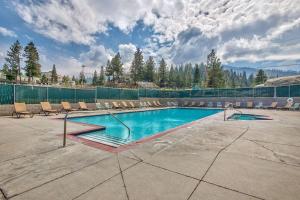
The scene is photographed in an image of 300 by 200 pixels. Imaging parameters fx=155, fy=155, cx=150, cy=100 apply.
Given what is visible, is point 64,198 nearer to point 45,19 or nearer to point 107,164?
point 107,164

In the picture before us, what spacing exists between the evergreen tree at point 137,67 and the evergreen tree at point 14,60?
29.8 m

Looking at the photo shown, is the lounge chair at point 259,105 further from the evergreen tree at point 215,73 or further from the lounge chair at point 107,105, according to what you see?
the evergreen tree at point 215,73

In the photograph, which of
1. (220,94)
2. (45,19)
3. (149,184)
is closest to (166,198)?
(149,184)

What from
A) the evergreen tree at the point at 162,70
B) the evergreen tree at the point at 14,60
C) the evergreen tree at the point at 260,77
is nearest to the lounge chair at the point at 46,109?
the evergreen tree at the point at 14,60

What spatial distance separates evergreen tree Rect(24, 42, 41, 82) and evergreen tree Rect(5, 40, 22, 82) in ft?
9.19

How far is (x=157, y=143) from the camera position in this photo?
4.43 m

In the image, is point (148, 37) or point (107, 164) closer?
point (107, 164)

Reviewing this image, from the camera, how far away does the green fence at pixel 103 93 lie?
1032cm

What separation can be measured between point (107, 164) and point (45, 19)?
17.5 meters

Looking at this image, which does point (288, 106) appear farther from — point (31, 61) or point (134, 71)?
point (31, 61)

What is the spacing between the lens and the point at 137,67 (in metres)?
50.1

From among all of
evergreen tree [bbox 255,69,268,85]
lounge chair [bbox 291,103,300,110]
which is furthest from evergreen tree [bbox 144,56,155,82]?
lounge chair [bbox 291,103,300,110]

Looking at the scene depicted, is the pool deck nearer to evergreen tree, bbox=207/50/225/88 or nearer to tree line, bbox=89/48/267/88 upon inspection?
evergreen tree, bbox=207/50/225/88

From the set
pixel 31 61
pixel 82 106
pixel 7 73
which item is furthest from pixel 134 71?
pixel 82 106
